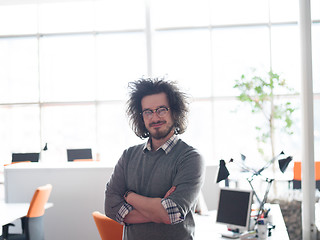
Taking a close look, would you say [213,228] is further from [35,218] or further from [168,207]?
[35,218]

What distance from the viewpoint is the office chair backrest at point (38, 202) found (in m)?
3.99

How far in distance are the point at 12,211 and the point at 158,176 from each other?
8.73 feet

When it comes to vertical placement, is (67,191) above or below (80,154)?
below

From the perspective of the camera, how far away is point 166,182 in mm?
2045

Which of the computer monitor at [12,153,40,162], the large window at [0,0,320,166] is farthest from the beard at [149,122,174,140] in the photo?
the large window at [0,0,320,166]

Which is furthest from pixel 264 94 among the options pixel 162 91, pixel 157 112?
pixel 157 112

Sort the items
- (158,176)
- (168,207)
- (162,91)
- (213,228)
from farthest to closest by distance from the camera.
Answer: (213,228), (162,91), (158,176), (168,207)

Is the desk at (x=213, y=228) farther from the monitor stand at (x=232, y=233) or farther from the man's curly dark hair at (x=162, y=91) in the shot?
the man's curly dark hair at (x=162, y=91)

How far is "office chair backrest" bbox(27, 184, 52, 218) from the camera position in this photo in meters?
3.99

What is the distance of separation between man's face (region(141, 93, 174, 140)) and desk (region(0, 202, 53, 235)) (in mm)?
2304

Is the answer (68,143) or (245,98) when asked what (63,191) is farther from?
(68,143)

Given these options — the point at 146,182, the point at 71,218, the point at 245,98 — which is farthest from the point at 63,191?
the point at 245,98

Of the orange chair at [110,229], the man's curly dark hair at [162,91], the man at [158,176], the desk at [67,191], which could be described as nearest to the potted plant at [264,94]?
the desk at [67,191]

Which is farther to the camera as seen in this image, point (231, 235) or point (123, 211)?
point (231, 235)
